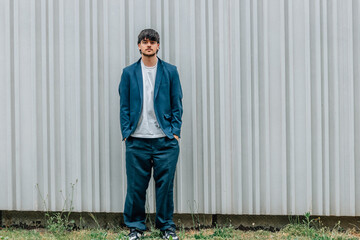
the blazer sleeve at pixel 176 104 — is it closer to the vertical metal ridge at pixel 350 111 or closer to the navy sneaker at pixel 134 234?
the navy sneaker at pixel 134 234

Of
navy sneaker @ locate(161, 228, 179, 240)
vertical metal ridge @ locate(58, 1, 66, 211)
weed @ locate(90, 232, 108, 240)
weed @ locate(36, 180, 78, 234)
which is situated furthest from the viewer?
vertical metal ridge @ locate(58, 1, 66, 211)

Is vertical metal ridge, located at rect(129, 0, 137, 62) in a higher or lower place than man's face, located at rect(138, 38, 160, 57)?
higher

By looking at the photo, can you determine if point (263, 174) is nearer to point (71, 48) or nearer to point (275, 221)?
point (275, 221)

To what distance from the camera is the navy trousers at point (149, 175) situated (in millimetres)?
4422

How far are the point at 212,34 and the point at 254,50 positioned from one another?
516 millimetres

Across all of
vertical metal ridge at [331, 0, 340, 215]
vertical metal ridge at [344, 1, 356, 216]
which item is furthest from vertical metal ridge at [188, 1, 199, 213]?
vertical metal ridge at [344, 1, 356, 216]

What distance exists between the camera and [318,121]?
471 cm

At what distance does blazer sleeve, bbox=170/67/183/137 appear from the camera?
4.43 meters

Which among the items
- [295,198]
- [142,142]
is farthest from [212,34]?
[295,198]

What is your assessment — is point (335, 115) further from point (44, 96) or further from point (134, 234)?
point (44, 96)

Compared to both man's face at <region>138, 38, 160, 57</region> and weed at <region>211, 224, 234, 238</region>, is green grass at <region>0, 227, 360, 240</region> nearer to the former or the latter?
weed at <region>211, 224, 234, 238</region>

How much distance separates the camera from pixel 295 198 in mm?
4770

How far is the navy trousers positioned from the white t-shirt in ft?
0.21

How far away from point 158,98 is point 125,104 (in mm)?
359
